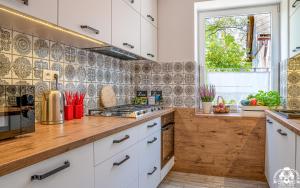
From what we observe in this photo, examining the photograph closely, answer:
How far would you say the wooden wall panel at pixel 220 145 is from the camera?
9.05 ft

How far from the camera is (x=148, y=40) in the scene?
9.16ft

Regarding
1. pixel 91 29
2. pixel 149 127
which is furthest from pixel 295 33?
pixel 91 29

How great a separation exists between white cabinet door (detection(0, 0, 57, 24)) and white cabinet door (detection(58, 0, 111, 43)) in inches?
2.2

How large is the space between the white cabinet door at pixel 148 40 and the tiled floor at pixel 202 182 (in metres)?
1.41

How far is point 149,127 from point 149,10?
1.43 meters

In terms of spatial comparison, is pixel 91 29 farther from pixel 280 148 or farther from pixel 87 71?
pixel 280 148

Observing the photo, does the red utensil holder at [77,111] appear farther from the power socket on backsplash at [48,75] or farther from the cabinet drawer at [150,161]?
the cabinet drawer at [150,161]

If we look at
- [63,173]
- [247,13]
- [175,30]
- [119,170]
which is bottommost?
[119,170]

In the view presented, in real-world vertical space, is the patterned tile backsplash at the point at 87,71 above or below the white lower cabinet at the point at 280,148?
above

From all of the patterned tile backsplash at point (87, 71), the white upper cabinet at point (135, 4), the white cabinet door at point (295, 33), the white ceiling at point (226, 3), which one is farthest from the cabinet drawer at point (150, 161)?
the white ceiling at point (226, 3)

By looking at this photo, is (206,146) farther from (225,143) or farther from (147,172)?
(147,172)

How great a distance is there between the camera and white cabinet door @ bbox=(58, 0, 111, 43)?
1.44 m

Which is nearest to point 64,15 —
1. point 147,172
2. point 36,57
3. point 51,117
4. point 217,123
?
point 36,57

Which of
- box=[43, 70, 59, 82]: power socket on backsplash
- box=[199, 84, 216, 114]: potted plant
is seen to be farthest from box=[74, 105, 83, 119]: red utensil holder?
box=[199, 84, 216, 114]: potted plant
